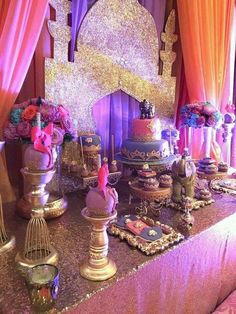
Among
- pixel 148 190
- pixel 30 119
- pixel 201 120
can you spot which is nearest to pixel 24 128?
pixel 30 119

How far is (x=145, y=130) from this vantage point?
1.48 metres

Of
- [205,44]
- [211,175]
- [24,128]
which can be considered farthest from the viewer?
[205,44]

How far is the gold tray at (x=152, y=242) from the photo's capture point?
0.98 metres

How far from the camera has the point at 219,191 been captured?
1.62 m

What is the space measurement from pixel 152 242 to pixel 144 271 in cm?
13

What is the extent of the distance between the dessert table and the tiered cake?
24 centimetres

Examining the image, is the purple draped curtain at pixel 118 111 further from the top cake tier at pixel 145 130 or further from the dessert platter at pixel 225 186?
the dessert platter at pixel 225 186

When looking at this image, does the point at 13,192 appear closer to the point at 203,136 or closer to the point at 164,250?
the point at 164,250

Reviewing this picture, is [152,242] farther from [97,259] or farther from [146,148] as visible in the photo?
[146,148]

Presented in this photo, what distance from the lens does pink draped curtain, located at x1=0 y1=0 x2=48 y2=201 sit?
1.12 m

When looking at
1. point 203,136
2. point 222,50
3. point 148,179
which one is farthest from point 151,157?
point 222,50

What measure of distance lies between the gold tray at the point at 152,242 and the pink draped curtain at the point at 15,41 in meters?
0.56

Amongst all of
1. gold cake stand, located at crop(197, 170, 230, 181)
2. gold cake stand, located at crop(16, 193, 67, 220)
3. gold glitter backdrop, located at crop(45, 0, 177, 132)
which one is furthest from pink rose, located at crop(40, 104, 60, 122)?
gold cake stand, located at crop(197, 170, 230, 181)

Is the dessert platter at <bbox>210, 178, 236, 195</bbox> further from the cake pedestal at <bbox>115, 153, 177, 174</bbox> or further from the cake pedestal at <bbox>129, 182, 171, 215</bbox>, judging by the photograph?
the cake pedestal at <bbox>129, 182, 171, 215</bbox>
